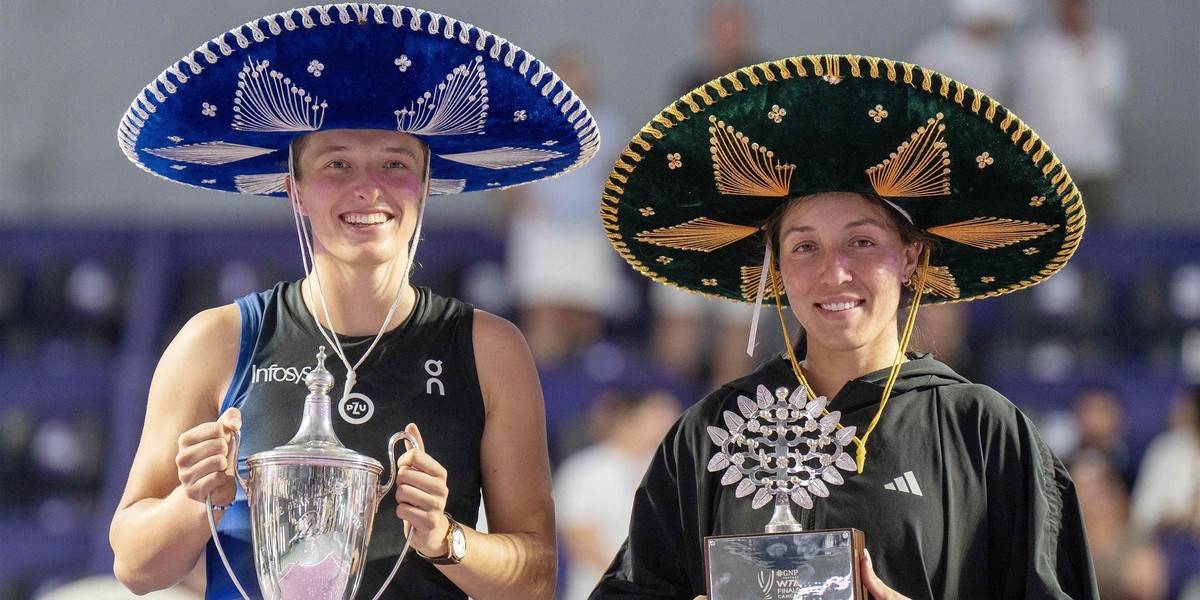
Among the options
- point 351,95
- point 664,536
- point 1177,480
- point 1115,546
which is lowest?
point 1115,546

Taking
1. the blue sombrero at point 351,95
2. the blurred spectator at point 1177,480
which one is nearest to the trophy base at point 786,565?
the blue sombrero at point 351,95

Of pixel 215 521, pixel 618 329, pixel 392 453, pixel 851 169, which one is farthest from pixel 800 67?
pixel 618 329

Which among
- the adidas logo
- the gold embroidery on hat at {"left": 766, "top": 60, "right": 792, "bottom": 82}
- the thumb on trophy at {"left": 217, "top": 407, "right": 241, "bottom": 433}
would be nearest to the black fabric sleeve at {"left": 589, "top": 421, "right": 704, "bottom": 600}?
the adidas logo

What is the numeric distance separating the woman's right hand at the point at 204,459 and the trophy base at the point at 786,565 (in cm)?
80

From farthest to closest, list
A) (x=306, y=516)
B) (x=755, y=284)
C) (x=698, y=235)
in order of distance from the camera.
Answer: (x=755, y=284), (x=698, y=235), (x=306, y=516)

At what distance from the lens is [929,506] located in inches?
109

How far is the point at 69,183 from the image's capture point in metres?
10.3

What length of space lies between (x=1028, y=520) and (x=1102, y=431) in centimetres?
458

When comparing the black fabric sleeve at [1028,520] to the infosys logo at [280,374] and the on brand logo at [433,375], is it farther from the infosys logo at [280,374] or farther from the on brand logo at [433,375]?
the infosys logo at [280,374]

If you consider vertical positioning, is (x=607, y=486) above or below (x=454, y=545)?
below

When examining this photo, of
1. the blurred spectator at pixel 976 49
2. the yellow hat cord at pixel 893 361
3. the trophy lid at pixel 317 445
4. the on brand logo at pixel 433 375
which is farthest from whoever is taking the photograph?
the blurred spectator at pixel 976 49

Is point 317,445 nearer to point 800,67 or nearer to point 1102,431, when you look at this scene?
point 800,67

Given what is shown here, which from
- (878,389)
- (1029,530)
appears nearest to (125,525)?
(878,389)

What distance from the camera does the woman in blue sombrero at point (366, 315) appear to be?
2809 millimetres
